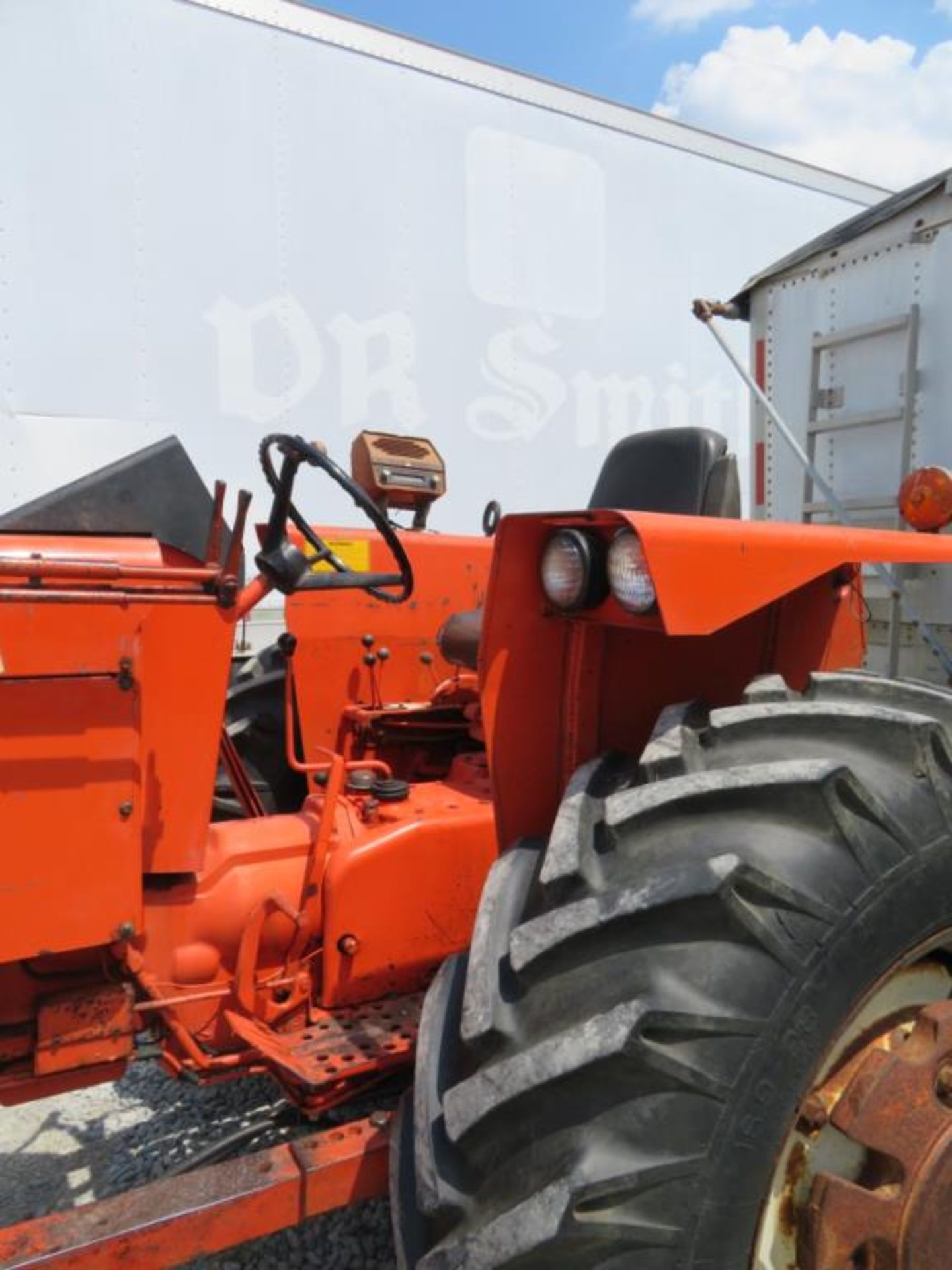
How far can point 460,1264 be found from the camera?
1.25m

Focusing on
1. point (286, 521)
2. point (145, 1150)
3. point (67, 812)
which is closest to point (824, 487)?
point (286, 521)

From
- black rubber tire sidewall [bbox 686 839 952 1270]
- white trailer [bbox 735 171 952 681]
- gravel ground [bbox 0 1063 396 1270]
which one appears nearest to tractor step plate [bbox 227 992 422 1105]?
gravel ground [bbox 0 1063 396 1270]

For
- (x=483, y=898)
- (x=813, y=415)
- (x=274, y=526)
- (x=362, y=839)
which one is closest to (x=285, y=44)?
(x=813, y=415)

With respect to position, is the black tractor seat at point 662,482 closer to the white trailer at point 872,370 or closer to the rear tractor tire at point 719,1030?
the white trailer at point 872,370

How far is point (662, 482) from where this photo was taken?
3.20m

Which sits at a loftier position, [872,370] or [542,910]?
[872,370]

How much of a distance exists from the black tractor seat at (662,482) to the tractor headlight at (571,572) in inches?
39.9

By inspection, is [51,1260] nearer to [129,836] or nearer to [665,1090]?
[129,836]

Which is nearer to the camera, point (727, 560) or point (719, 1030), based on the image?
point (719, 1030)

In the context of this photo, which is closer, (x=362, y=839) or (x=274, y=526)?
(x=274, y=526)

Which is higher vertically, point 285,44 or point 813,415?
point 285,44

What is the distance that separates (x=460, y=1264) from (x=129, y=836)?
0.81 meters

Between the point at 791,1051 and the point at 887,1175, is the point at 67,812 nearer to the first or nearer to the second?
the point at 791,1051

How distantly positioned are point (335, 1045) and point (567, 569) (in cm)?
100
